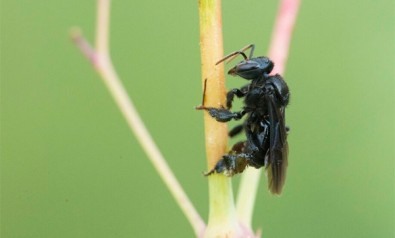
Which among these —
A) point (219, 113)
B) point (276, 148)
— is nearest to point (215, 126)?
point (219, 113)

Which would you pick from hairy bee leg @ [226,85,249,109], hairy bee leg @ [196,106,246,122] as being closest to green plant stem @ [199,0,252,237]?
hairy bee leg @ [196,106,246,122]

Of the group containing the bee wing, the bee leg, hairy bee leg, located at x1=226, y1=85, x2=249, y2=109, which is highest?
hairy bee leg, located at x1=226, y1=85, x2=249, y2=109

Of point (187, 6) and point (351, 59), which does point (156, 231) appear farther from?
point (351, 59)

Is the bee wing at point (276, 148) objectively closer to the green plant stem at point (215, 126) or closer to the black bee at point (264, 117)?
the black bee at point (264, 117)

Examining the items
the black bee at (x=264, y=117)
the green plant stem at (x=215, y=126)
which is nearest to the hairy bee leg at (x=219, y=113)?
the green plant stem at (x=215, y=126)

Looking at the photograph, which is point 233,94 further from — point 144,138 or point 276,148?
point 144,138

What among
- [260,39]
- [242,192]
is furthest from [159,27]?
[242,192]

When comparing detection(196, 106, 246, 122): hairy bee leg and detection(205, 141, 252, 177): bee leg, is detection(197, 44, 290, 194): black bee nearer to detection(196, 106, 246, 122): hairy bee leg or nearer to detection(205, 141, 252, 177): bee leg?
detection(205, 141, 252, 177): bee leg
